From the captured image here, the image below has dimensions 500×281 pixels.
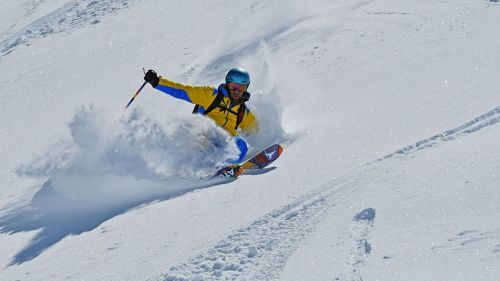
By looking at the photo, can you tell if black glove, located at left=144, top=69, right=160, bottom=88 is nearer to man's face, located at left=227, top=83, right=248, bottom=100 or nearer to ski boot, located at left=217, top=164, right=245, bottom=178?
man's face, located at left=227, top=83, right=248, bottom=100

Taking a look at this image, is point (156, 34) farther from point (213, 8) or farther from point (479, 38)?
point (479, 38)

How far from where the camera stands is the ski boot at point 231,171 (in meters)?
7.58

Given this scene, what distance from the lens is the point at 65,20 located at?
18.3 m

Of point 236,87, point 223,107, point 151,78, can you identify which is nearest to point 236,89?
point 236,87

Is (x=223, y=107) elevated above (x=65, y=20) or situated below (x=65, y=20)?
below

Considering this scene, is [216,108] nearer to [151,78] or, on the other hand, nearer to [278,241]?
[151,78]

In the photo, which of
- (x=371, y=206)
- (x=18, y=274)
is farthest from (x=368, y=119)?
(x=18, y=274)

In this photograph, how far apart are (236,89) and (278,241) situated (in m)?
4.00

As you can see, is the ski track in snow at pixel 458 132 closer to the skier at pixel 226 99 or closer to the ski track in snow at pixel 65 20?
the skier at pixel 226 99

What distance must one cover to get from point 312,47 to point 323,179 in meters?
6.31

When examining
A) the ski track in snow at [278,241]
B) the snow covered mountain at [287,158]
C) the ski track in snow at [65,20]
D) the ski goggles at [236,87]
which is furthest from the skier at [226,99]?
the ski track in snow at [65,20]

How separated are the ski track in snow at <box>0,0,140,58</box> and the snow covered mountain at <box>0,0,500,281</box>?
2.63 meters

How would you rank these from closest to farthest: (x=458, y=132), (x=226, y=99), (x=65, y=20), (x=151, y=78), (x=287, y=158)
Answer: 1. (x=458, y=132)
2. (x=287, y=158)
3. (x=151, y=78)
4. (x=226, y=99)
5. (x=65, y=20)

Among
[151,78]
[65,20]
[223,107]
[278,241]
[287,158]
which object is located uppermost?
[151,78]
